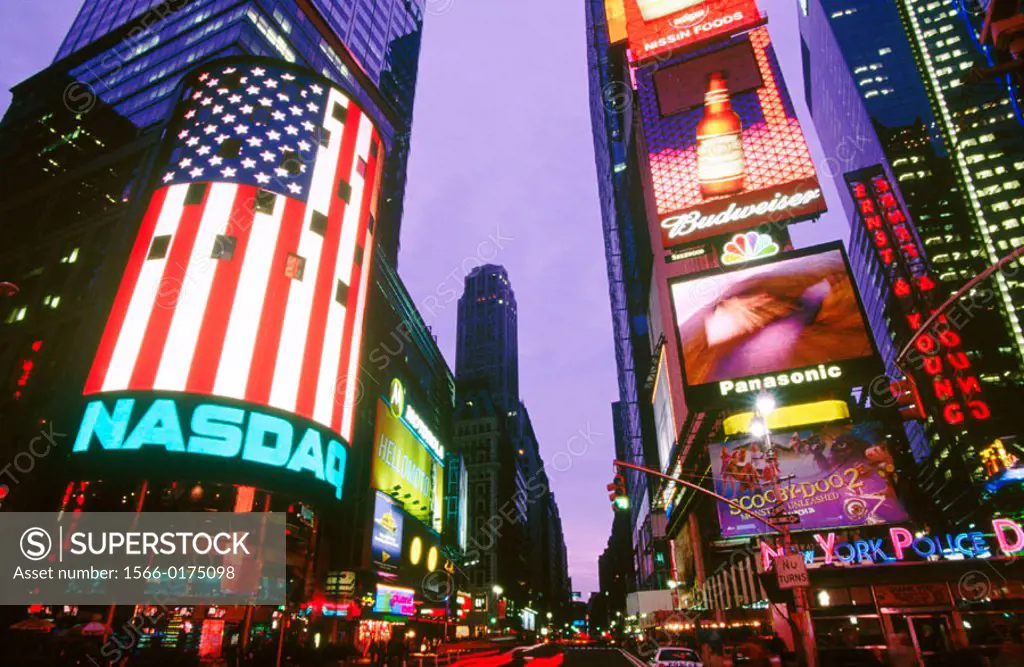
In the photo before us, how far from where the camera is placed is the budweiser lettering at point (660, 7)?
56300 millimetres

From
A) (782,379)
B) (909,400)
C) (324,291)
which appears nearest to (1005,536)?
(782,379)

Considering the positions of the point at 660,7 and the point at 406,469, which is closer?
the point at 406,469

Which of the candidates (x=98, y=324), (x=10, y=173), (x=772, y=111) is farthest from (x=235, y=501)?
(x=772, y=111)

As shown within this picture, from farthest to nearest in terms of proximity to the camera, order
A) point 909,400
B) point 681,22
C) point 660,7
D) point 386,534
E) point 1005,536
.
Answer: point 660,7 → point 681,22 → point 386,534 → point 1005,536 → point 909,400

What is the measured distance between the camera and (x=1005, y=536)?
2044 centimetres

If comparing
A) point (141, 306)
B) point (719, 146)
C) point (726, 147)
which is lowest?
point (141, 306)

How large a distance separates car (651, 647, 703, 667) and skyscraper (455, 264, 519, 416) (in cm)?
11748

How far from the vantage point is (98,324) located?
24.2 metres

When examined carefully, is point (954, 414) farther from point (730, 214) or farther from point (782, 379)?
point (730, 214)

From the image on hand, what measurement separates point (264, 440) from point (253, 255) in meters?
8.46

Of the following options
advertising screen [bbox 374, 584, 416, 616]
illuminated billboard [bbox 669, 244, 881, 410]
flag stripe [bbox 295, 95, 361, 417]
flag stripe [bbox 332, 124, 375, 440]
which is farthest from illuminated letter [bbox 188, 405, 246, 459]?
illuminated billboard [bbox 669, 244, 881, 410]

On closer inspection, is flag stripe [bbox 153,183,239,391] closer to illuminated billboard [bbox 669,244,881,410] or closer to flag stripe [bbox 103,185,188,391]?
flag stripe [bbox 103,185,188,391]

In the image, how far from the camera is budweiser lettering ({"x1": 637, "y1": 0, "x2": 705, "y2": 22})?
185ft

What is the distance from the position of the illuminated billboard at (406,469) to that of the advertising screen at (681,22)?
45442 millimetres
